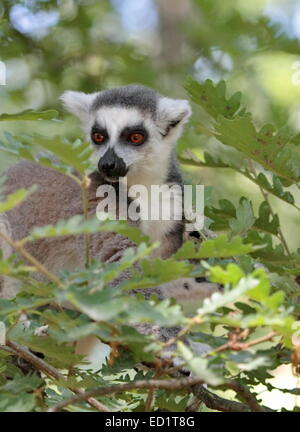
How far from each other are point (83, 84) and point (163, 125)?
5.83 ft

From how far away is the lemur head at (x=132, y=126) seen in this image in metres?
3.97

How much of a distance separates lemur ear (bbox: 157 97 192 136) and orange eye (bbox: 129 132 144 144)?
0.21m

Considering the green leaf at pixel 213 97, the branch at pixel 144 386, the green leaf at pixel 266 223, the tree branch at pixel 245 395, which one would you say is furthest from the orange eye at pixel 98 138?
the branch at pixel 144 386

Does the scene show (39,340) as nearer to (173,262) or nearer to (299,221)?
(173,262)

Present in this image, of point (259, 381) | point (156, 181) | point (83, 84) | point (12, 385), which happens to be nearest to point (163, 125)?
point (156, 181)

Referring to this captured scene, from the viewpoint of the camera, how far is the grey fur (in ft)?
13.6

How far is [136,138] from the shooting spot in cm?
410

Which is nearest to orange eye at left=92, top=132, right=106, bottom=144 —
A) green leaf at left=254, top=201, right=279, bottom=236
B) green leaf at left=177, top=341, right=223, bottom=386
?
green leaf at left=254, top=201, right=279, bottom=236

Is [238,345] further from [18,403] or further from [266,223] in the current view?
[266,223]

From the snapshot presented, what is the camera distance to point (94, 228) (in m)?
1.38

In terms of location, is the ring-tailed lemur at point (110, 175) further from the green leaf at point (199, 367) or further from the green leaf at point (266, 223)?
the green leaf at point (199, 367)

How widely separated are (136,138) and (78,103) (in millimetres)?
509

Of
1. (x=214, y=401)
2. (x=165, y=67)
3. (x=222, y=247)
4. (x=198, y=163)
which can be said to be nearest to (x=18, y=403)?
(x=222, y=247)
